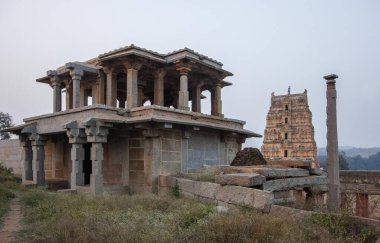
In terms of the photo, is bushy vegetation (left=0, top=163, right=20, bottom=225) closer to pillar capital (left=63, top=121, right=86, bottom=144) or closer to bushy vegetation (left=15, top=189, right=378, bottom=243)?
bushy vegetation (left=15, top=189, right=378, bottom=243)

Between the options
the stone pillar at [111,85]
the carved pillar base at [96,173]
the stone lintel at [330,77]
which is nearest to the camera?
the stone lintel at [330,77]

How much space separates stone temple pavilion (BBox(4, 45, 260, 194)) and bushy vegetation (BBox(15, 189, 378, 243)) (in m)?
4.03

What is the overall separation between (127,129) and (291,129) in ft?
108

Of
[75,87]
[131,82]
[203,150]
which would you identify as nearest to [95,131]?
[131,82]

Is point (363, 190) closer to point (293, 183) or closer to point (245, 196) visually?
point (293, 183)

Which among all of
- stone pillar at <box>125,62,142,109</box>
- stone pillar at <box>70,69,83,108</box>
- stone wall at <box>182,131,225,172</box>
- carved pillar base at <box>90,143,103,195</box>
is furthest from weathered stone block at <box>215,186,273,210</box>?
stone pillar at <box>70,69,83,108</box>

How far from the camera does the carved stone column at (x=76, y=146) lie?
1152 cm

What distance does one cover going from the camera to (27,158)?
48.9 feet

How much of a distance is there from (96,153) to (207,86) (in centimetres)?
863

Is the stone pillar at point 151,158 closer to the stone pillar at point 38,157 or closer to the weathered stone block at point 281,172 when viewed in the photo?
the weathered stone block at point 281,172

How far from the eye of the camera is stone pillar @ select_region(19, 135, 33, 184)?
14.6 m

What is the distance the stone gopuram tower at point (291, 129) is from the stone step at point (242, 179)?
106 feet

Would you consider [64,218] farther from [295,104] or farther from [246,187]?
[295,104]

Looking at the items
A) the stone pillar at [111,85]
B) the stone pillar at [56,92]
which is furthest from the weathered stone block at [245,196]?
the stone pillar at [56,92]
